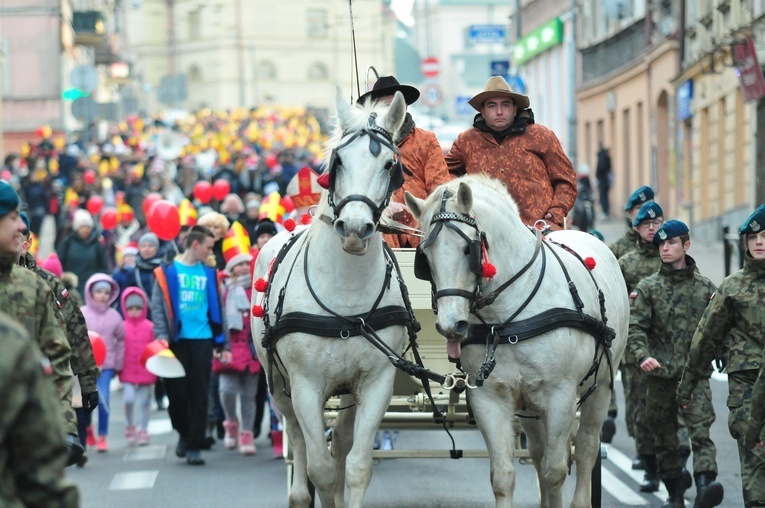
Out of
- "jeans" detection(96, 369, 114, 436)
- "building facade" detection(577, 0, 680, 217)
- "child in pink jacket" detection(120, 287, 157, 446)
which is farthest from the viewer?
"building facade" detection(577, 0, 680, 217)

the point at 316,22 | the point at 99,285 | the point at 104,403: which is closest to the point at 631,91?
the point at 99,285

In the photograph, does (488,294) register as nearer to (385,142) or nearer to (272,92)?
(385,142)

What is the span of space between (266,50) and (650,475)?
122924mm

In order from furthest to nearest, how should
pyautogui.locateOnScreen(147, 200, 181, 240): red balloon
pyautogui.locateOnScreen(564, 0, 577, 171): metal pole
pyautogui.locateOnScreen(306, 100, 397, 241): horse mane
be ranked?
pyautogui.locateOnScreen(564, 0, 577, 171): metal pole < pyautogui.locateOnScreen(147, 200, 181, 240): red balloon < pyautogui.locateOnScreen(306, 100, 397, 241): horse mane

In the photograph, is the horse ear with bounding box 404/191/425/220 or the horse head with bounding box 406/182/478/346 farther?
the horse ear with bounding box 404/191/425/220

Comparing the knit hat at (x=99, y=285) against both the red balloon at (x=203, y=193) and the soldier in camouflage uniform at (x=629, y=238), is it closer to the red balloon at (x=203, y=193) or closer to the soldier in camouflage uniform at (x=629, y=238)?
the soldier in camouflage uniform at (x=629, y=238)

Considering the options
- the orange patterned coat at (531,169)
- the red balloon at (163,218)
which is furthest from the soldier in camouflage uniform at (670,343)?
the red balloon at (163,218)

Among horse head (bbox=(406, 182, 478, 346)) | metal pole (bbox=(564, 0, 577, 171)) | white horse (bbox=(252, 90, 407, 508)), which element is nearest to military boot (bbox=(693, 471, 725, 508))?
white horse (bbox=(252, 90, 407, 508))

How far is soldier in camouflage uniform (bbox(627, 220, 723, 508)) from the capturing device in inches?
410

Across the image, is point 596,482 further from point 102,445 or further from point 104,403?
point 102,445

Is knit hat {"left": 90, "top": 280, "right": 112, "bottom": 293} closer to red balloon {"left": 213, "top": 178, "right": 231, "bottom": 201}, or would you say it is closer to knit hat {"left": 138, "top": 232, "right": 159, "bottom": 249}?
knit hat {"left": 138, "top": 232, "right": 159, "bottom": 249}

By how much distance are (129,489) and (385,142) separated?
4970mm

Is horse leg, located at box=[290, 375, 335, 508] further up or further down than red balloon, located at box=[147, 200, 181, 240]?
further down

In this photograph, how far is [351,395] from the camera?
880 cm
